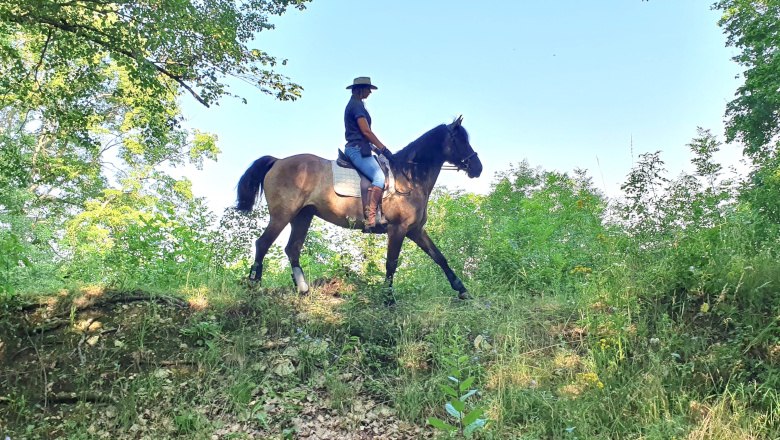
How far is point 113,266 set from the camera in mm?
6809

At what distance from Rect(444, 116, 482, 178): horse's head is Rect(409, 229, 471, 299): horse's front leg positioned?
3.83 feet

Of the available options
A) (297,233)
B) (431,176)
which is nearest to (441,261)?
(431,176)

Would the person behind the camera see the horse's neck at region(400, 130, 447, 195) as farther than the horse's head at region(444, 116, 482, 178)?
No

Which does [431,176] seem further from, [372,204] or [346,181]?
[346,181]

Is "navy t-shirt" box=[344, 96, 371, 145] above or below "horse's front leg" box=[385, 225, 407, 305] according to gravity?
above

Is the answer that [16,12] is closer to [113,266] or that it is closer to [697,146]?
[113,266]

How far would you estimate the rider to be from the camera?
240 inches

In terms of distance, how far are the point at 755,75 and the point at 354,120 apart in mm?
13294

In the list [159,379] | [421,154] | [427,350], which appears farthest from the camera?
[421,154]

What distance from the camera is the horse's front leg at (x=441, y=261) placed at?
20.5 feet

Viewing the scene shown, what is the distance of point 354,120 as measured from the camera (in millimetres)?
6324

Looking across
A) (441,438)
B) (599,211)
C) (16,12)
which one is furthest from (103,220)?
(441,438)

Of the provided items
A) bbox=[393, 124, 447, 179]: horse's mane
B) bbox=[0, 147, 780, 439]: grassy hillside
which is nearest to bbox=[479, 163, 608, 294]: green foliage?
bbox=[0, 147, 780, 439]: grassy hillside

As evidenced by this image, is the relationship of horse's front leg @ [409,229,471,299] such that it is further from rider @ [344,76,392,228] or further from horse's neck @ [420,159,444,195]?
rider @ [344,76,392,228]
